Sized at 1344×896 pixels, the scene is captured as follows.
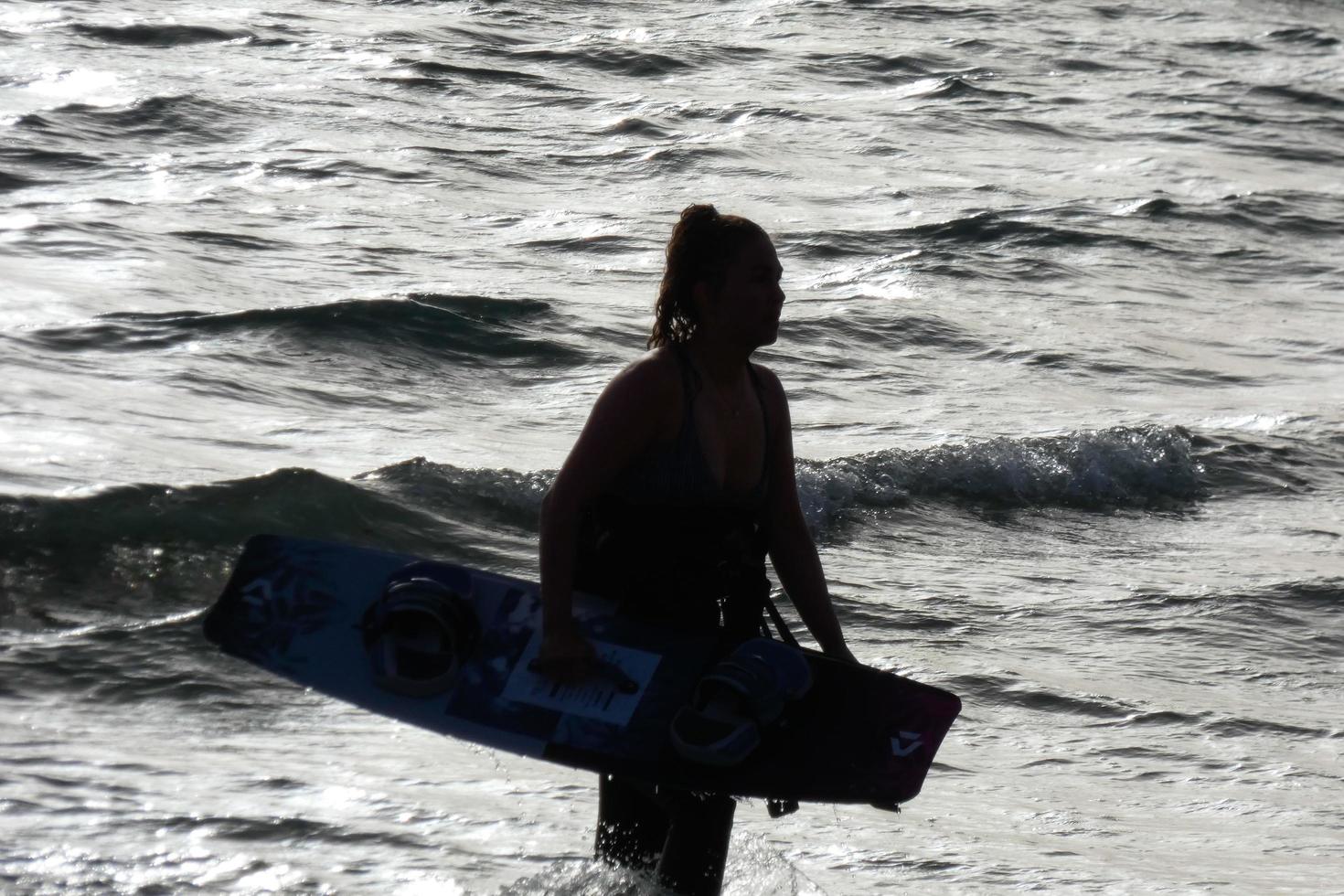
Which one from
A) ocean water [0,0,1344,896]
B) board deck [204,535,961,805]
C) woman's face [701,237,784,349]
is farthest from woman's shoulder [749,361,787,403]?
ocean water [0,0,1344,896]

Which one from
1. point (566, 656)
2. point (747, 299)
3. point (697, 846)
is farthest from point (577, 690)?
point (747, 299)

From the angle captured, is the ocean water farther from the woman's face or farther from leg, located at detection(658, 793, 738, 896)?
the woman's face

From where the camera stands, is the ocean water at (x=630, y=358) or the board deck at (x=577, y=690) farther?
the ocean water at (x=630, y=358)

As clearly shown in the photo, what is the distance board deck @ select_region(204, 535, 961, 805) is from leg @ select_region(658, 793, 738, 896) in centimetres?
6

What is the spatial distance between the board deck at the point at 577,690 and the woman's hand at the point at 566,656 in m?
0.10

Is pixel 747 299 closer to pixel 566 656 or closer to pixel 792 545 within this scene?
pixel 792 545

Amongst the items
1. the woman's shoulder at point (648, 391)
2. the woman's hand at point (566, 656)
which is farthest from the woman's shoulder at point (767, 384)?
the woman's hand at point (566, 656)

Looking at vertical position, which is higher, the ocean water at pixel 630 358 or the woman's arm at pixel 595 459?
the woman's arm at pixel 595 459

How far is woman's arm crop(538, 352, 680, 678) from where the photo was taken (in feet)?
10.5

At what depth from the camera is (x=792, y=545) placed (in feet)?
11.7

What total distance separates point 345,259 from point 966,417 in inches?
175

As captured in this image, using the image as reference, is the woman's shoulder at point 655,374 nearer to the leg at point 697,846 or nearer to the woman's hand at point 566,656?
the woman's hand at point 566,656

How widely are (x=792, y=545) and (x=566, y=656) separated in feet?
1.88

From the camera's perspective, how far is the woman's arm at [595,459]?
319 cm
